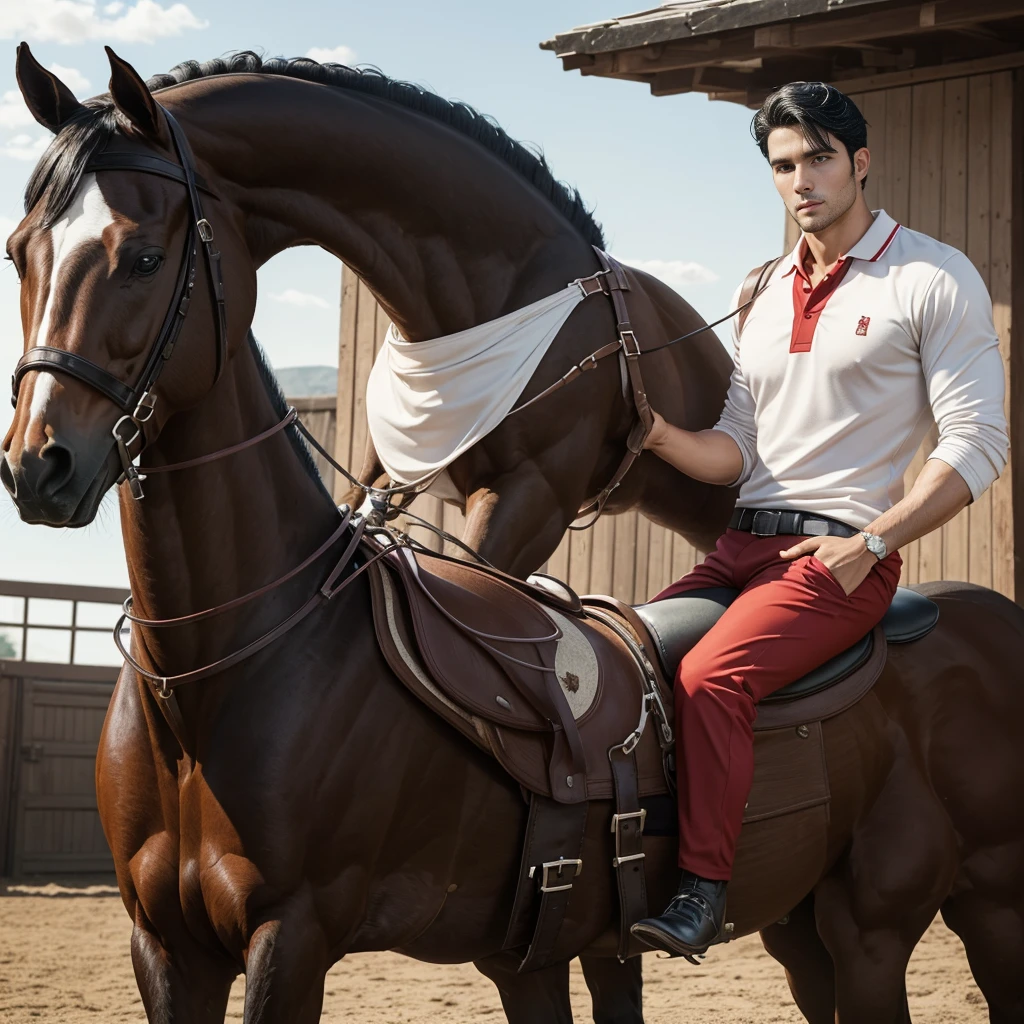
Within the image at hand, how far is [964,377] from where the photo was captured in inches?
117

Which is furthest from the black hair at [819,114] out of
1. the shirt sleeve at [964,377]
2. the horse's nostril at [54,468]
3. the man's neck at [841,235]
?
the horse's nostril at [54,468]

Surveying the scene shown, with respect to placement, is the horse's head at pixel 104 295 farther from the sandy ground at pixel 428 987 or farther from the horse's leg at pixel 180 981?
the sandy ground at pixel 428 987

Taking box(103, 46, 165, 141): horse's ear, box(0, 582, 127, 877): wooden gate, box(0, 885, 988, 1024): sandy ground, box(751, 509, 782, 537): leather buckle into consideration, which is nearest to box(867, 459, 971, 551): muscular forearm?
box(751, 509, 782, 537): leather buckle

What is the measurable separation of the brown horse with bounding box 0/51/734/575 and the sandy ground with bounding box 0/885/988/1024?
2774mm

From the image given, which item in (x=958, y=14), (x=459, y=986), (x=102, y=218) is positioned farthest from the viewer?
(x=459, y=986)

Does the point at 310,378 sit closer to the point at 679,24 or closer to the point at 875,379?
the point at 679,24

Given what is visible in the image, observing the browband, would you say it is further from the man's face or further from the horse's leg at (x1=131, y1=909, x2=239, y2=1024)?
the man's face

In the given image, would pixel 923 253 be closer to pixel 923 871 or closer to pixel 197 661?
pixel 923 871

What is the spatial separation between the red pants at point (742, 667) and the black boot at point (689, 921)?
34mm

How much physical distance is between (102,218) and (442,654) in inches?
39.0

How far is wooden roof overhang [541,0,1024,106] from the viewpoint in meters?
6.03

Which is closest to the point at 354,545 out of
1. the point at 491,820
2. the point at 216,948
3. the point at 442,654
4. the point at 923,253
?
the point at 442,654

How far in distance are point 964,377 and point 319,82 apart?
169 centimetres

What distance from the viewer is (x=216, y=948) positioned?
2438 millimetres
